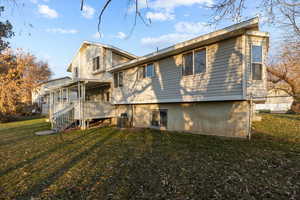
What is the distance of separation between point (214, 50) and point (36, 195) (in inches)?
301

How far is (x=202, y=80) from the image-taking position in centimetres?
709

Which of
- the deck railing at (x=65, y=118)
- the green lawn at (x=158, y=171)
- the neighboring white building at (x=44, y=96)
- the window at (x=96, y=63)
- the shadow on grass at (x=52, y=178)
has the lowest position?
the shadow on grass at (x=52, y=178)

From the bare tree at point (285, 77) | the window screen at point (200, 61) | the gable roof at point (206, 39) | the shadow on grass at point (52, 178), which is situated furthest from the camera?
the bare tree at point (285, 77)

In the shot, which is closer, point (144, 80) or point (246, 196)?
point (246, 196)

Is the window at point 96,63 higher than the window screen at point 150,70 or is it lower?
higher

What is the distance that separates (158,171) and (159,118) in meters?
5.77

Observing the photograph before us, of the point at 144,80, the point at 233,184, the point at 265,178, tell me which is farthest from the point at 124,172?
the point at 144,80

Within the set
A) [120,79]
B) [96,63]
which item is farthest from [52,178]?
[96,63]

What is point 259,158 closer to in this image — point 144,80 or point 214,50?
point 214,50

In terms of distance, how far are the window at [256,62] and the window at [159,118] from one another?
4.82 metres

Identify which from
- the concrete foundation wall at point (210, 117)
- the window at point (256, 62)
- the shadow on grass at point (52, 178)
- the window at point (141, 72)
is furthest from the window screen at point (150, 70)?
the shadow on grass at point (52, 178)

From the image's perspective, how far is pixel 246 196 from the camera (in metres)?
2.82

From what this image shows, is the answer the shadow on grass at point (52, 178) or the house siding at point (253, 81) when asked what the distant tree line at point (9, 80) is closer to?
the shadow on grass at point (52, 178)

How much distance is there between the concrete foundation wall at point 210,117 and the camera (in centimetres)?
634
